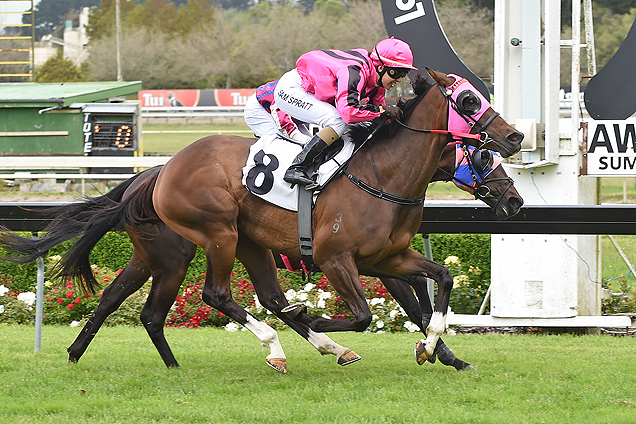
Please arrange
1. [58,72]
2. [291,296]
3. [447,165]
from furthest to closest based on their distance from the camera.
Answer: [58,72] → [291,296] → [447,165]

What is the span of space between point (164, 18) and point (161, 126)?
19440 mm

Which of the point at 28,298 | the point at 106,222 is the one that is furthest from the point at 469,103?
the point at 28,298

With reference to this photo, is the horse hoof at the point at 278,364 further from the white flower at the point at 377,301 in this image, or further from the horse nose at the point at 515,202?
the white flower at the point at 377,301

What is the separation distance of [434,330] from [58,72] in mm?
38151

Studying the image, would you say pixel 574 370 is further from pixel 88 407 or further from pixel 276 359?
pixel 88 407

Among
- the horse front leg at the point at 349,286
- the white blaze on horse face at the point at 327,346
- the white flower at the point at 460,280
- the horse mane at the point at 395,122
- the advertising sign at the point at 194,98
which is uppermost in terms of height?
the advertising sign at the point at 194,98

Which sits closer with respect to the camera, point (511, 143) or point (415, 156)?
point (511, 143)

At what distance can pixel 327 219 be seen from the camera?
4.54m

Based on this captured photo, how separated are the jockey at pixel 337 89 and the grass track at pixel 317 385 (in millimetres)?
1175

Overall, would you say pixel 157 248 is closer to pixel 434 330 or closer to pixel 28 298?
pixel 434 330

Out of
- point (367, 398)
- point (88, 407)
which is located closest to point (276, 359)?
point (367, 398)

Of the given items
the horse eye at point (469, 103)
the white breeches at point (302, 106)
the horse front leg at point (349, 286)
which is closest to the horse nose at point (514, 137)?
the horse eye at point (469, 103)

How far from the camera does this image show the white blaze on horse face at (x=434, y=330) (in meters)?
4.45

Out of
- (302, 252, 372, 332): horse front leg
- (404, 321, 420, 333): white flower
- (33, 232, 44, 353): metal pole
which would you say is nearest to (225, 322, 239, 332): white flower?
(404, 321, 420, 333): white flower
